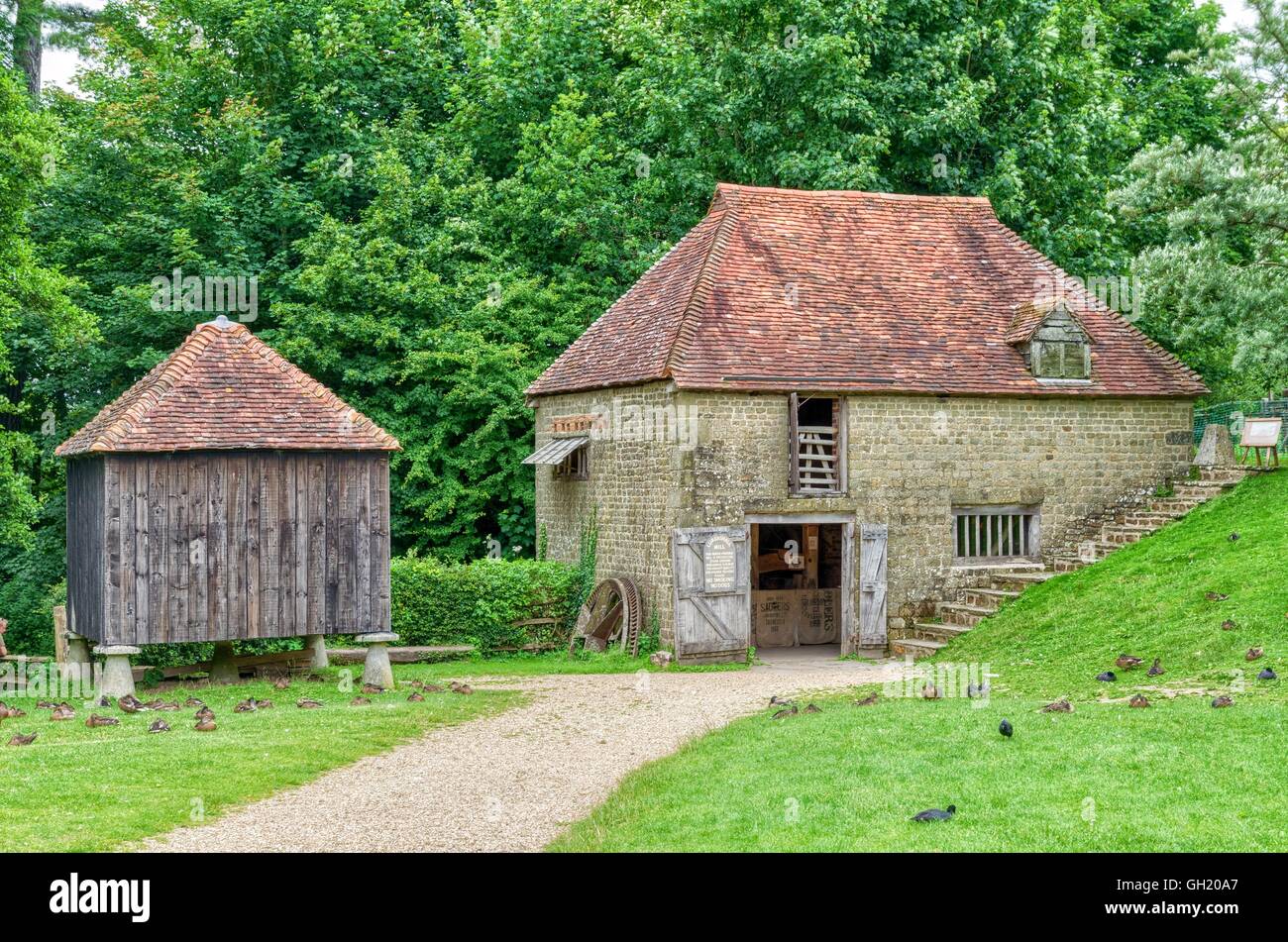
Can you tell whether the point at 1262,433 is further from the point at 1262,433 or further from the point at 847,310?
the point at 847,310

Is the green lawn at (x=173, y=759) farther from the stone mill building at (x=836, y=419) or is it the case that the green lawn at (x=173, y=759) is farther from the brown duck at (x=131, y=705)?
the stone mill building at (x=836, y=419)

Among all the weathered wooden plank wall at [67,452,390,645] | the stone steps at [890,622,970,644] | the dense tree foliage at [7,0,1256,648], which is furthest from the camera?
the dense tree foliage at [7,0,1256,648]

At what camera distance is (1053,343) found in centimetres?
2680

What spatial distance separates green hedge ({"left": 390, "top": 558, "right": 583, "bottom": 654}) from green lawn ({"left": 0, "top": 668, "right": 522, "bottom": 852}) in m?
Answer: 5.83

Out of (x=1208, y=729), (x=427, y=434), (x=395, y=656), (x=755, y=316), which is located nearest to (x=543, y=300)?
(x=427, y=434)

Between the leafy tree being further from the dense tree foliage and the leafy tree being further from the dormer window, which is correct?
the dense tree foliage

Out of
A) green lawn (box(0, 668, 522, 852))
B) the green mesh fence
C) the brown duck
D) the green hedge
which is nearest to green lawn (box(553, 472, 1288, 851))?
green lawn (box(0, 668, 522, 852))

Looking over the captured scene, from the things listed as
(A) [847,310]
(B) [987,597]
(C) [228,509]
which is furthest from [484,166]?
(C) [228,509]

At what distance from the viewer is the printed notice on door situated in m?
24.3

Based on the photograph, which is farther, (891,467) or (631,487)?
(631,487)

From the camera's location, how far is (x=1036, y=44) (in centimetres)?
3312

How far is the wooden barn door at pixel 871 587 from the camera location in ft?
83.0

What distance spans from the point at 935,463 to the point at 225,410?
40.6 feet

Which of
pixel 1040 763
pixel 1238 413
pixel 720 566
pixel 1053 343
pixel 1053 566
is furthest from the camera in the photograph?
pixel 1238 413
